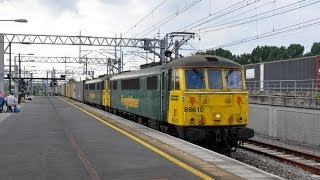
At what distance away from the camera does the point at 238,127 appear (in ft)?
53.3

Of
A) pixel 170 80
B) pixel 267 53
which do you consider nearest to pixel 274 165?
pixel 170 80

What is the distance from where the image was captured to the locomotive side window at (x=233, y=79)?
16.3m

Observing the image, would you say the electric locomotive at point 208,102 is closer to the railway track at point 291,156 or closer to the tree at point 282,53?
the railway track at point 291,156

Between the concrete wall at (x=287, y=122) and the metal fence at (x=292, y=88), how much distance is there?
1.36 metres

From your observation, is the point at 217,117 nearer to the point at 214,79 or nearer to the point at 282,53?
the point at 214,79

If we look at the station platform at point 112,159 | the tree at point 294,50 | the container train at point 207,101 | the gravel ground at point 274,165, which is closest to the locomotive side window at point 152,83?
the container train at point 207,101

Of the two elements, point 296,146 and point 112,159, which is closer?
point 112,159

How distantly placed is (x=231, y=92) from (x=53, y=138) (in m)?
6.10

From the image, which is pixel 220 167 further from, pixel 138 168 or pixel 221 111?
pixel 221 111

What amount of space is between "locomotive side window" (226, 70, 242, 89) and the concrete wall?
22.3 feet

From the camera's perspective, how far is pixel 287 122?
24391 mm

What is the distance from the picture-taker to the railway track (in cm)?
1540

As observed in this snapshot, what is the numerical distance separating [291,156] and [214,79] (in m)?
4.41

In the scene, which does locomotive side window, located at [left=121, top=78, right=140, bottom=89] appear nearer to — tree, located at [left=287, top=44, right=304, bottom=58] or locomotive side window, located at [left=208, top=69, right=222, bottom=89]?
locomotive side window, located at [left=208, top=69, right=222, bottom=89]
